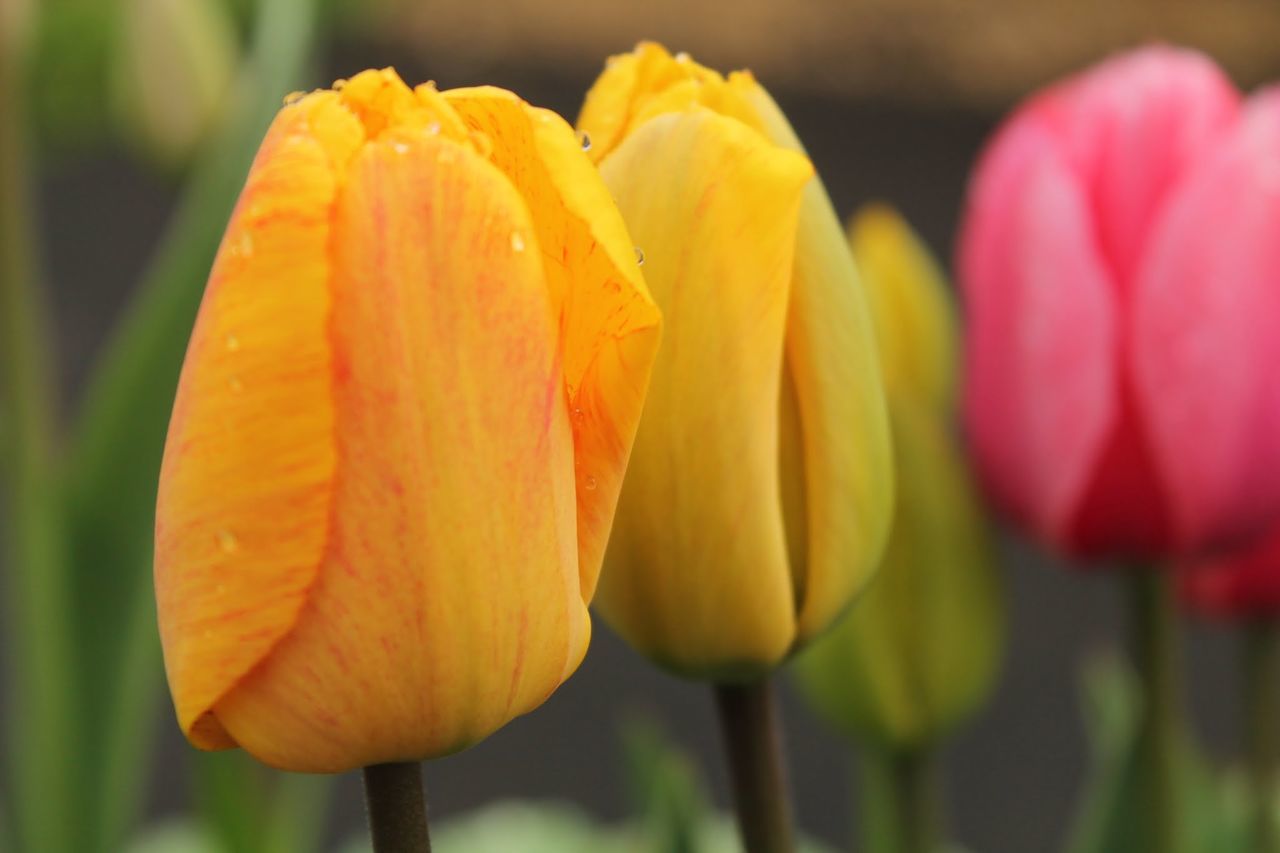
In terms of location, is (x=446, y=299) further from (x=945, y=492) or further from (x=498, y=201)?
(x=945, y=492)

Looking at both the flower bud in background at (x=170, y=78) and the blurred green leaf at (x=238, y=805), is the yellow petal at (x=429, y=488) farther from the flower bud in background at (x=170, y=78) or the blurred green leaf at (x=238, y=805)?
the flower bud in background at (x=170, y=78)

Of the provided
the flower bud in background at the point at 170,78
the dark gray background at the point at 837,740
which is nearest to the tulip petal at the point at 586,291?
the flower bud in background at the point at 170,78

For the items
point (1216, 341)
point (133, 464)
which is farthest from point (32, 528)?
point (1216, 341)

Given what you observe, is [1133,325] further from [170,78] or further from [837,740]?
[837,740]

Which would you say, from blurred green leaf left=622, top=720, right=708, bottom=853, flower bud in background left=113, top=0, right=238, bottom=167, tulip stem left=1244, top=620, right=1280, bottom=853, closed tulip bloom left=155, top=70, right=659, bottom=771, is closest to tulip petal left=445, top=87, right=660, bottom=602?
closed tulip bloom left=155, top=70, right=659, bottom=771

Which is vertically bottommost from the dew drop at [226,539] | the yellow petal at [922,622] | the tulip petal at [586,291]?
the yellow petal at [922,622]

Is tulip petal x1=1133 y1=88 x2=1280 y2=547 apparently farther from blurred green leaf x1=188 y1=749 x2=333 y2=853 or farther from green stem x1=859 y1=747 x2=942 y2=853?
blurred green leaf x1=188 y1=749 x2=333 y2=853
